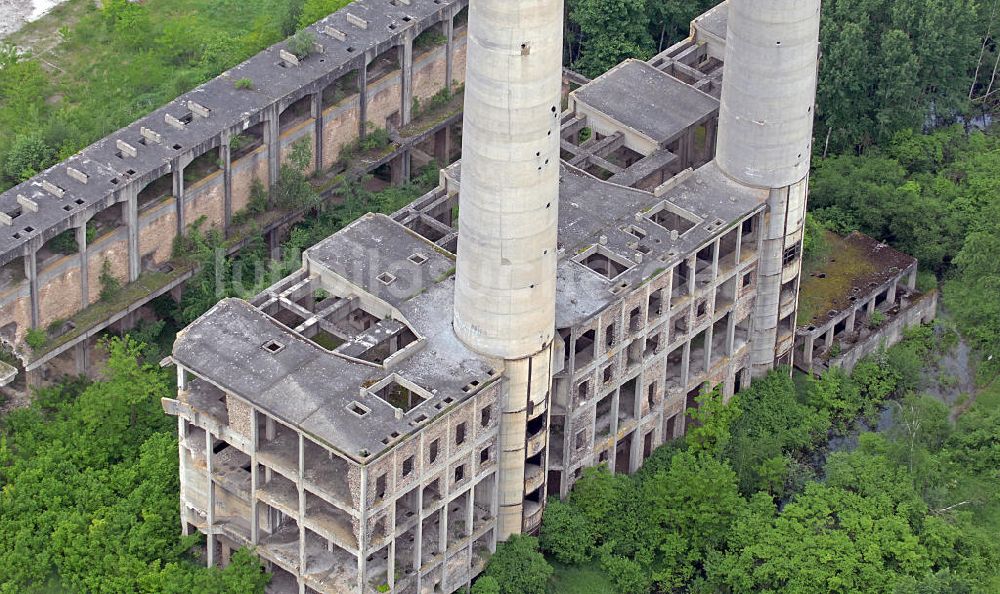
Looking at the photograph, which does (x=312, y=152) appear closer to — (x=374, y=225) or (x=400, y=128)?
(x=400, y=128)

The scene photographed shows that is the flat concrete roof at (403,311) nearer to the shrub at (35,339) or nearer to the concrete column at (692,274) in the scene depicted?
the concrete column at (692,274)

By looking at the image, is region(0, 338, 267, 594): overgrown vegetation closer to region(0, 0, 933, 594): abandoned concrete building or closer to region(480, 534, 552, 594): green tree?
region(0, 0, 933, 594): abandoned concrete building

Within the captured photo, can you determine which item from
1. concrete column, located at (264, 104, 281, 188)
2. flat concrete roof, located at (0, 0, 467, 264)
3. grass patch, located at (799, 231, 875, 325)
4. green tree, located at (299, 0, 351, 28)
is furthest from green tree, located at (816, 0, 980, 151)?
concrete column, located at (264, 104, 281, 188)

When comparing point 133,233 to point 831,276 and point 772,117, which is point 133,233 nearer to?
point 772,117

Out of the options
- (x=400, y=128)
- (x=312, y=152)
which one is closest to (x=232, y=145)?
(x=312, y=152)

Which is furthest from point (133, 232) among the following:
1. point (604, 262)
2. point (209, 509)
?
point (604, 262)

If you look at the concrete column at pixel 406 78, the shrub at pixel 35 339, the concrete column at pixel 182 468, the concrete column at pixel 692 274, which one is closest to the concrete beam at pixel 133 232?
the shrub at pixel 35 339
